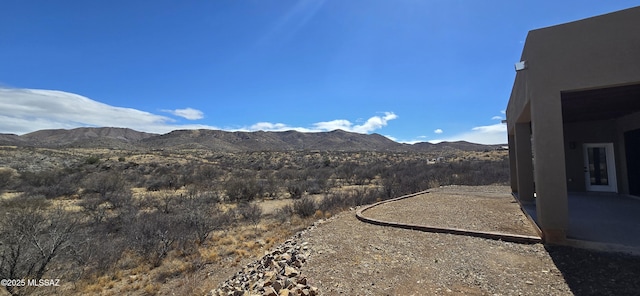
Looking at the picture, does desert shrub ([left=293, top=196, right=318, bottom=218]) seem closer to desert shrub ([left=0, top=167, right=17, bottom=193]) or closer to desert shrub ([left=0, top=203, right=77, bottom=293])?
desert shrub ([left=0, top=203, right=77, bottom=293])

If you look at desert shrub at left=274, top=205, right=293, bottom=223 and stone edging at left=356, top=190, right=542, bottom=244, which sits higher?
stone edging at left=356, top=190, right=542, bottom=244

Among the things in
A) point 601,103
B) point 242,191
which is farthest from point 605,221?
point 242,191

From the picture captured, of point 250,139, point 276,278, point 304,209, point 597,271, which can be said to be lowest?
point 276,278

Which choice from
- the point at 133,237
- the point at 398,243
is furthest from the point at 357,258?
the point at 133,237

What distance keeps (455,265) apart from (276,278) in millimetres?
3177

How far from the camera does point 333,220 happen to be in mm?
10570

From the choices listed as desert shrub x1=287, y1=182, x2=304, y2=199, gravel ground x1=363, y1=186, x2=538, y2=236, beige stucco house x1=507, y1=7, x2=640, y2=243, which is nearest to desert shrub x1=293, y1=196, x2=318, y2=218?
gravel ground x1=363, y1=186, x2=538, y2=236

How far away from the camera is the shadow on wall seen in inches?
178

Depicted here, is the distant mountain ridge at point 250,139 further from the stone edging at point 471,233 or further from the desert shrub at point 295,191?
the stone edging at point 471,233

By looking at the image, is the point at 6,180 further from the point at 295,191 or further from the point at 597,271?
the point at 597,271

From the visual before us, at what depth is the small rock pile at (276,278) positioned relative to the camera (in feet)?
17.1

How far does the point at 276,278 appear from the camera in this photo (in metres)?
5.70

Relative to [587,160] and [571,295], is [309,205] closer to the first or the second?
[571,295]

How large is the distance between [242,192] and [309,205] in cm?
677
